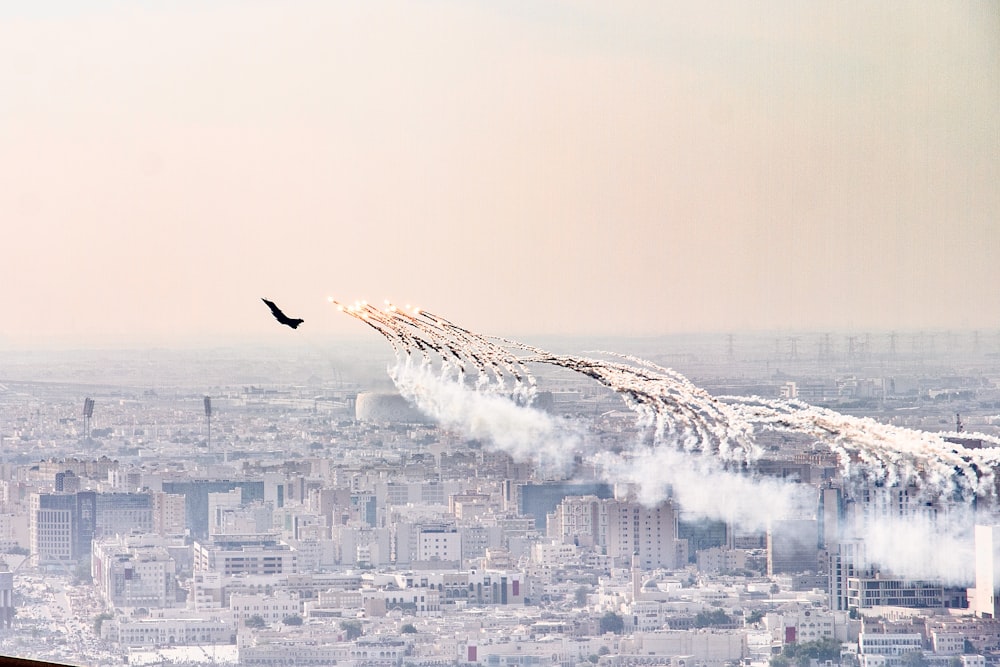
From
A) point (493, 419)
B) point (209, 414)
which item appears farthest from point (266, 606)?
point (493, 419)

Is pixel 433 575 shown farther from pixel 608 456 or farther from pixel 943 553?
pixel 943 553

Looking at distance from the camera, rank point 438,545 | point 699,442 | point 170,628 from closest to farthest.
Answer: point 699,442, point 438,545, point 170,628

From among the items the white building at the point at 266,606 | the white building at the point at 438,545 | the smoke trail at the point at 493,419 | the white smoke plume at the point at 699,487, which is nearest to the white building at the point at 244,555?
the white building at the point at 266,606

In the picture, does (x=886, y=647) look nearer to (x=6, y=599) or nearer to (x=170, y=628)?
(x=170, y=628)

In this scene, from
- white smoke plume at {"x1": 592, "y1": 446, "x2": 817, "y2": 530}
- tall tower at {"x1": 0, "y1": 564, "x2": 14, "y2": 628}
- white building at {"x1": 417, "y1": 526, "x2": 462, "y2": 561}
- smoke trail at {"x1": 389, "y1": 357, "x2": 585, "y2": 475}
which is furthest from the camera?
tall tower at {"x1": 0, "y1": 564, "x2": 14, "y2": 628}

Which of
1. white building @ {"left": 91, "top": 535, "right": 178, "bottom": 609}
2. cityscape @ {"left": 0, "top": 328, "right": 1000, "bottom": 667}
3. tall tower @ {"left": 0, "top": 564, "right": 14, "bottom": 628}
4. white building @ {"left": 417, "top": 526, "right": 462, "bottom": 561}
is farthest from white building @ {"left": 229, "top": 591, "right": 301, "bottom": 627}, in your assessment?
tall tower @ {"left": 0, "top": 564, "right": 14, "bottom": 628}

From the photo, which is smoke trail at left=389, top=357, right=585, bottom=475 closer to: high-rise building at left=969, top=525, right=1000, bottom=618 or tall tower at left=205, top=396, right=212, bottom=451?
tall tower at left=205, top=396, right=212, bottom=451

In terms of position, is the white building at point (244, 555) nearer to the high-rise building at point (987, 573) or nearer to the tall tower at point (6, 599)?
the tall tower at point (6, 599)

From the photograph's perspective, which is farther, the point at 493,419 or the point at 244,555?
the point at 244,555
